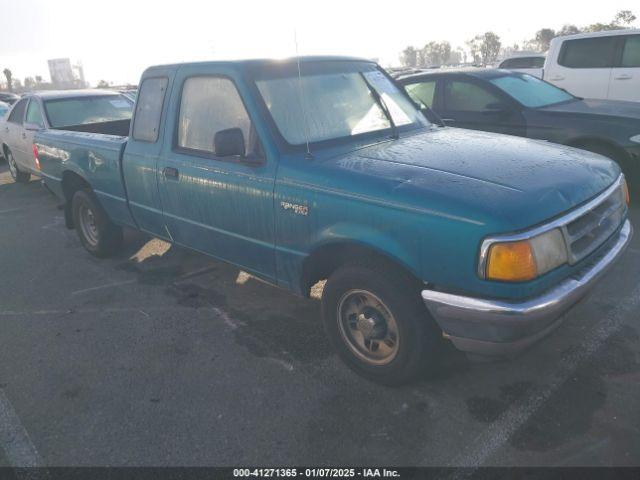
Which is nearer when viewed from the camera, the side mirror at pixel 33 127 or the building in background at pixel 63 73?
the side mirror at pixel 33 127

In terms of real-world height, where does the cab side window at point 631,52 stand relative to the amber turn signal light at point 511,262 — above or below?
above

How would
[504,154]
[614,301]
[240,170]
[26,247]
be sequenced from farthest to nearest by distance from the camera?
1. [26,247]
2. [614,301]
3. [240,170]
4. [504,154]

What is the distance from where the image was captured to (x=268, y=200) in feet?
10.3

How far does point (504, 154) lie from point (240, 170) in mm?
1682

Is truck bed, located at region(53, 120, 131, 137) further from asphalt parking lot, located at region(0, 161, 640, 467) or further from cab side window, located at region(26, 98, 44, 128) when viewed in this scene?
asphalt parking lot, located at region(0, 161, 640, 467)

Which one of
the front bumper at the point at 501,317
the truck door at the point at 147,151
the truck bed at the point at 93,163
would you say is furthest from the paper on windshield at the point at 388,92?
the truck bed at the point at 93,163

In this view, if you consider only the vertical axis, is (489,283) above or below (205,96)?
below

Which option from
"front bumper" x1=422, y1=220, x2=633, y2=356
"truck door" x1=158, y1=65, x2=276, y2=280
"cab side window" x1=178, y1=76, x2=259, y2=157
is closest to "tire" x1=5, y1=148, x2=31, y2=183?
"truck door" x1=158, y1=65, x2=276, y2=280

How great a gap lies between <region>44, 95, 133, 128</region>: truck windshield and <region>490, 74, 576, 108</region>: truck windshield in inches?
206

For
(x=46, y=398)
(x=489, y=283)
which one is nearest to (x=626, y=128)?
(x=489, y=283)

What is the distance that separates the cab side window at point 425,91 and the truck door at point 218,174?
400 centimetres

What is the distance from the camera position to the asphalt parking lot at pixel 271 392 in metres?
2.52

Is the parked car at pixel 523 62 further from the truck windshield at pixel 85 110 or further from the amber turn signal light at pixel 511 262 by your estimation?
the amber turn signal light at pixel 511 262

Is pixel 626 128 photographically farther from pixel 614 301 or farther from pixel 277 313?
pixel 277 313
